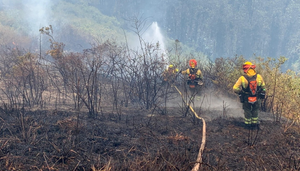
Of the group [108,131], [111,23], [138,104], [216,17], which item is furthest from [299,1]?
[108,131]

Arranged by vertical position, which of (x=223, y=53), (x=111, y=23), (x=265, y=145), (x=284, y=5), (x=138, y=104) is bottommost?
(x=265, y=145)

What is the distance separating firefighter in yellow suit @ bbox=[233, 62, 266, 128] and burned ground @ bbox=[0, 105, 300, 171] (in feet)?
1.19

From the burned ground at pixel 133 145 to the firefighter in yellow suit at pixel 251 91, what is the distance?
1.19 feet

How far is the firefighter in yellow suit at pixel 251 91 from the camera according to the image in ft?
17.3

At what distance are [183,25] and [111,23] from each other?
45.8ft

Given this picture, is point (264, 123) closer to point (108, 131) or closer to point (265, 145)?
point (265, 145)

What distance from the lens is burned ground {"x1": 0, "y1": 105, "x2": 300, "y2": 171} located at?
2959 millimetres

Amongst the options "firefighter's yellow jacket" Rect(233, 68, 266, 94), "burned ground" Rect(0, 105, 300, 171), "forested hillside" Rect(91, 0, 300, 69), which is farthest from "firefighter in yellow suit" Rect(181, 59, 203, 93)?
"forested hillside" Rect(91, 0, 300, 69)

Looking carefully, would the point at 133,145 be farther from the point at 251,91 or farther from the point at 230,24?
the point at 230,24

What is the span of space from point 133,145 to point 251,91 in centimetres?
317

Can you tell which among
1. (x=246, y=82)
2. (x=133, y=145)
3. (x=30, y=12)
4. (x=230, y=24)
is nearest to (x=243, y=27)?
(x=230, y=24)

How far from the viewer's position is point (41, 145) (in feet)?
11.6

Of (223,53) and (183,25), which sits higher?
(183,25)

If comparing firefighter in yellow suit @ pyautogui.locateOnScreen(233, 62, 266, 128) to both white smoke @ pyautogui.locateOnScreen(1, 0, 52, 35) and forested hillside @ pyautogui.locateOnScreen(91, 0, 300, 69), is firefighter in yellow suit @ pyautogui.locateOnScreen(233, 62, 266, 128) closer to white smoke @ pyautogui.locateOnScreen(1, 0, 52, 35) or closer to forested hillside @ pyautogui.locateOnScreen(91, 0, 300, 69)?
white smoke @ pyautogui.locateOnScreen(1, 0, 52, 35)
